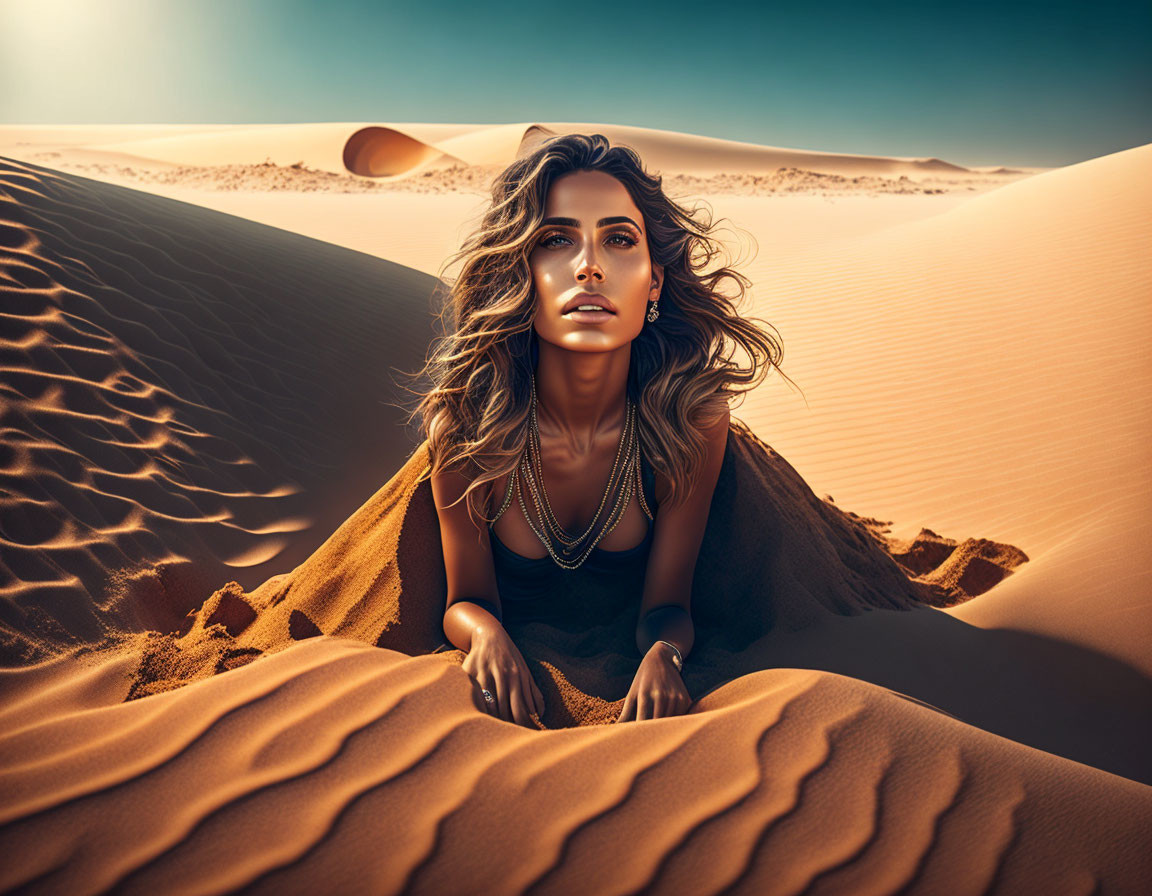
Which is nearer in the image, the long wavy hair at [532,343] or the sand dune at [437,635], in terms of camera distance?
the sand dune at [437,635]

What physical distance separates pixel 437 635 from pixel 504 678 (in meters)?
0.71

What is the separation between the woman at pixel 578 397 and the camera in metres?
2.52

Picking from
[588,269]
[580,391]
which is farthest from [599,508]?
[588,269]

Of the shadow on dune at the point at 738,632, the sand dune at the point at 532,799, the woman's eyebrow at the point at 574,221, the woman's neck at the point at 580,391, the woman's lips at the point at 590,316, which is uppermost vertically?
the woman's eyebrow at the point at 574,221

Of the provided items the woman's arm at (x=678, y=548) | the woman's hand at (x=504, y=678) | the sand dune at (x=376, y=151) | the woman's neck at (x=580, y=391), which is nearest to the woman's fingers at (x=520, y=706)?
the woman's hand at (x=504, y=678)

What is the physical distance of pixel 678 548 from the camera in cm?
275

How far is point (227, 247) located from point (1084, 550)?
302 inches

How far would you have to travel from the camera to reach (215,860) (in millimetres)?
1490

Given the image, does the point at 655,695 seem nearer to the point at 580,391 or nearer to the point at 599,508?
the point at 599,508

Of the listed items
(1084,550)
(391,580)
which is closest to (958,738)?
(391,580)

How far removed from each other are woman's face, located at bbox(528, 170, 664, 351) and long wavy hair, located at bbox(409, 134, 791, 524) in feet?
0.17

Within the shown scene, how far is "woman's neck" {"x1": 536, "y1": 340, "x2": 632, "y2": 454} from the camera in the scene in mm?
2654

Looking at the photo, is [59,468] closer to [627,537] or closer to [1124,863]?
[627,537]

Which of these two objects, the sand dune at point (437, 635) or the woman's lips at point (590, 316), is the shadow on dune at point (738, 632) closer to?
the sand dune at point (437, 635)
